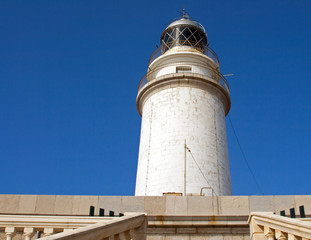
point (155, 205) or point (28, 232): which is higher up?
point (155, 205)

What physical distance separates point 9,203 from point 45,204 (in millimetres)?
965

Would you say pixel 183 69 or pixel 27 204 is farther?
pixel 183 69

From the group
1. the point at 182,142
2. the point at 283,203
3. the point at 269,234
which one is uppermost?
the point at 182,142

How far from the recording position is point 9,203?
912 cm

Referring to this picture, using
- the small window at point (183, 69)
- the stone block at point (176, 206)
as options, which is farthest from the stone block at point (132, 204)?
the small window at point (183, 69)

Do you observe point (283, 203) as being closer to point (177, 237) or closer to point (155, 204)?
point (177, 237)

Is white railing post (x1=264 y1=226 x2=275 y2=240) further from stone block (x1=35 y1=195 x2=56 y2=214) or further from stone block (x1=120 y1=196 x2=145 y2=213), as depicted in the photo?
Result: stone block (x1=35 y1=195 x2=56 y2=214)

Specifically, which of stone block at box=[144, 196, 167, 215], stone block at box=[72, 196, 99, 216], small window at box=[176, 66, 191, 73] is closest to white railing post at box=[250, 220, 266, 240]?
stone block at box=[144, 196, 167, 215]

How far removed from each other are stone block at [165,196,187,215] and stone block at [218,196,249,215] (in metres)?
0.88

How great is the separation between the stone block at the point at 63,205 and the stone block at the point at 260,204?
4.35m

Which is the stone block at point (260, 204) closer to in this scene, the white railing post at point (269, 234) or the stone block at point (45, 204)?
the white railing post at point (269, 234)

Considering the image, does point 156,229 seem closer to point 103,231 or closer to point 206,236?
point 206,236

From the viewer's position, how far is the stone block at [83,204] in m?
8.77

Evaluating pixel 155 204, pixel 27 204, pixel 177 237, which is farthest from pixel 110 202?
pixel 27 204
